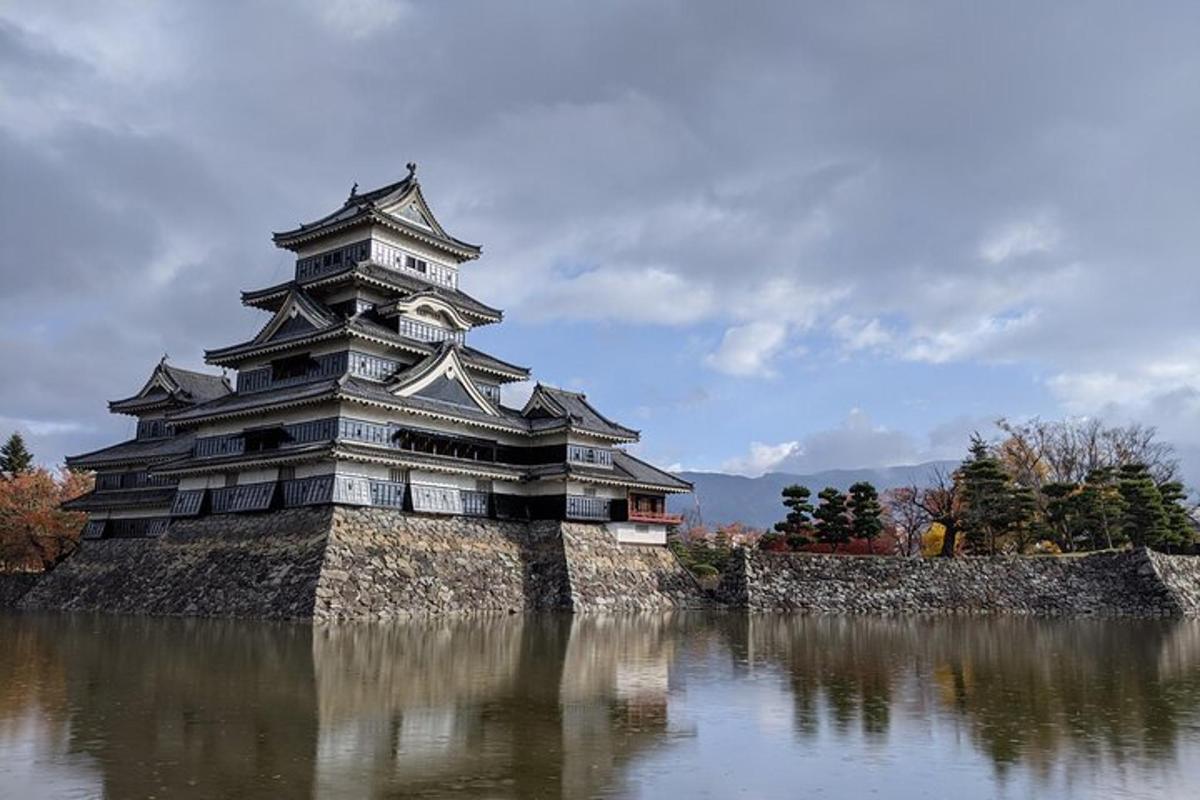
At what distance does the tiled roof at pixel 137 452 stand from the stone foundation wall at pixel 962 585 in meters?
26.5

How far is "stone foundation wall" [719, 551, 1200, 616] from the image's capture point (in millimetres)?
40188

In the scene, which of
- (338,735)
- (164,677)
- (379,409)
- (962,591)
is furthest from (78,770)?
(962,591)

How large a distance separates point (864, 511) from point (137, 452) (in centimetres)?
3557

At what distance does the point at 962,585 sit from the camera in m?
41.5

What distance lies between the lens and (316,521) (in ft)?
111

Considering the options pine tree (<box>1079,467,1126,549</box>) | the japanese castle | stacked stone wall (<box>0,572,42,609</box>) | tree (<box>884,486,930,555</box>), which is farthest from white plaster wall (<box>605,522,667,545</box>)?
stacked stone wall (<box>0,572,42,609</box>)

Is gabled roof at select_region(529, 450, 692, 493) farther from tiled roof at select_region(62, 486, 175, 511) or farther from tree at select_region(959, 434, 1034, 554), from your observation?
tiled roof at select_region(62, 486, 175, 511)

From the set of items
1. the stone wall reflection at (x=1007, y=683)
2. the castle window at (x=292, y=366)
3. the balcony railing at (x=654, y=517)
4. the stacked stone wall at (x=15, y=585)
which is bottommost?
the stone wall reflection at (x=1007, y=683)

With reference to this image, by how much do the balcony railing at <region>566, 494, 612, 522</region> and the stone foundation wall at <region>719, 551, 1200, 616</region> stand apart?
6.08 meters

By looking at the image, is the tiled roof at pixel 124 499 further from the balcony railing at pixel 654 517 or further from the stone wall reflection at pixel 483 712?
the stone wall reflection at pixel 483 712

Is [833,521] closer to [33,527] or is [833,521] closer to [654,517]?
[654,517]

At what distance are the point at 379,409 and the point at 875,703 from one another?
982 inches

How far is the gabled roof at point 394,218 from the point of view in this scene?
41625mm

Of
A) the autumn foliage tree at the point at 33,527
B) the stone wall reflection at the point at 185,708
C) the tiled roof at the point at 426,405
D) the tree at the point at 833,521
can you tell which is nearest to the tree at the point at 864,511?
the tree at the point at 833,521
